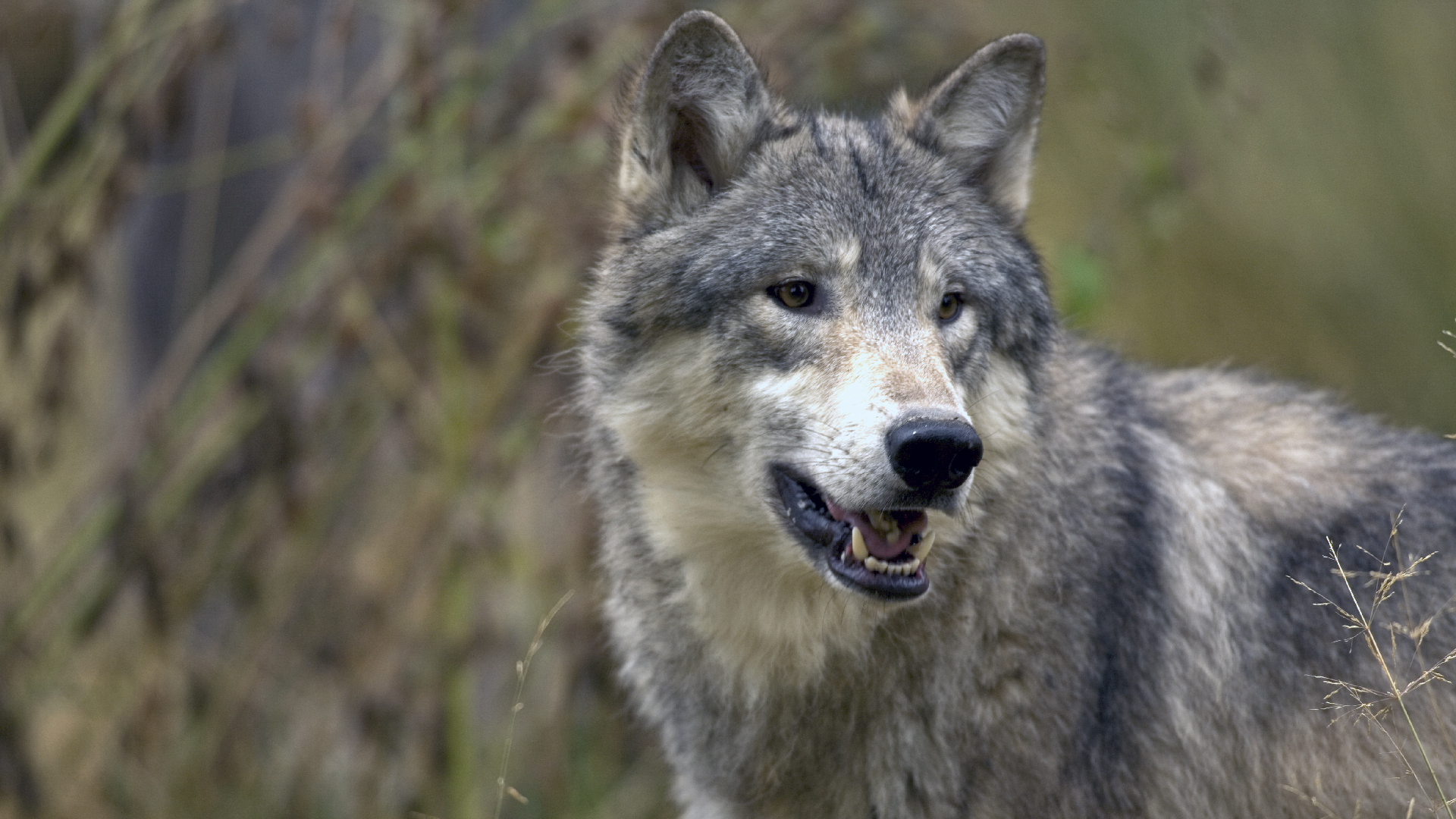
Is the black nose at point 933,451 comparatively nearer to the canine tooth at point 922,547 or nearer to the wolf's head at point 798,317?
the wolf's head at point 798,317

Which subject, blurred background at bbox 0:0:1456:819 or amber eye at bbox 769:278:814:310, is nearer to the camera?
amber eye at bbox 769:278:814:310

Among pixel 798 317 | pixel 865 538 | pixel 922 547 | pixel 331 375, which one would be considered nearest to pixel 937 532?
pixel 922 547

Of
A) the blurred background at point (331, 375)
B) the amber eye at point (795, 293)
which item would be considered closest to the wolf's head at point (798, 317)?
the amber eye at point (795, 293)

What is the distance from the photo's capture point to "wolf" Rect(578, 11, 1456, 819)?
304cm

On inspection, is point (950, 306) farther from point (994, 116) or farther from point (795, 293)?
point (994, 116)

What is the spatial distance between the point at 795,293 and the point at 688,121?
61cm

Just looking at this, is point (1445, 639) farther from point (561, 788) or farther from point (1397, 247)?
point (1397, 247)

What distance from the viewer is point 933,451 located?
2.70m

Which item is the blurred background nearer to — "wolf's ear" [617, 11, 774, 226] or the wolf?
"wolf's ear" [617, 11, 774, 226]

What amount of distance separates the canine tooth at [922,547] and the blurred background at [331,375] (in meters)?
1.21

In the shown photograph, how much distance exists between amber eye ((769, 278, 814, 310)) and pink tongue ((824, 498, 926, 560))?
1.57 feet

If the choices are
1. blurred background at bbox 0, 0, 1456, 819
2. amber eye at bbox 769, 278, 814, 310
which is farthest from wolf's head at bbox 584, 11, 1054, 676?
blurred background at bbox 0, 0, 1456, 819

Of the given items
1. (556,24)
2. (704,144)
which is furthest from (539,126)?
(704,144)

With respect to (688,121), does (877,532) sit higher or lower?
lower
